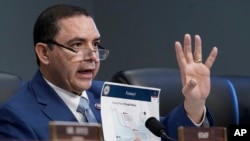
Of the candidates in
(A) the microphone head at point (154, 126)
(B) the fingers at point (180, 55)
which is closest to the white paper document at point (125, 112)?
(A) the microphone head at point (154, 126)

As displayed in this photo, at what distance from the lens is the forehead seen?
1.76m

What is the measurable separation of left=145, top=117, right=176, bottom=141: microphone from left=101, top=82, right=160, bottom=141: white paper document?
5cm

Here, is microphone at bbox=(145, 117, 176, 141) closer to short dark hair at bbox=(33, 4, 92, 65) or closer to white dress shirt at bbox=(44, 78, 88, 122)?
white dress shirt at bbox=(44, 78, 88, 122)

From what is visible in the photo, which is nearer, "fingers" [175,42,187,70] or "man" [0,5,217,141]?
"man" [0,5,217,141]

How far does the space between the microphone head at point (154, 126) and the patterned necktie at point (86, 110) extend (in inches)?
8.0

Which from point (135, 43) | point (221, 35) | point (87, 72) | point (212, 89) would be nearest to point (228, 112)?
point (212, 89)

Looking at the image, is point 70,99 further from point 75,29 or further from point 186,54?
point 186,54

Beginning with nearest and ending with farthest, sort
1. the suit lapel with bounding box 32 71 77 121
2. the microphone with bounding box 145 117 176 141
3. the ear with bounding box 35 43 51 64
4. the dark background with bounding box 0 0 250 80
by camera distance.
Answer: the microphone with bounding box 145 117 176 141 → the suit lapel with bounding box 32 71 77 121 → the ear with bounding box 35 43 51 64 → the dark background with bounding box 0 0 250 80

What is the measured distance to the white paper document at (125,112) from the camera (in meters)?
1.64

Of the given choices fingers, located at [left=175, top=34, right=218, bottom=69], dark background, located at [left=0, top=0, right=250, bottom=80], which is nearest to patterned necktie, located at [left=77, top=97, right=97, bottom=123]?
fingers, located at [left=175, top=34, right=218, bottom=69]

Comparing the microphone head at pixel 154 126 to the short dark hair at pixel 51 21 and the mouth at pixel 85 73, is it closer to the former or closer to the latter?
the mouth at pixel 85 73

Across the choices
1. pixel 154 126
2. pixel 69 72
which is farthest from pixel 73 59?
pixel 154 126

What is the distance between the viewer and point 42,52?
5.91ft

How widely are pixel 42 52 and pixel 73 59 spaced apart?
0.12 metres
